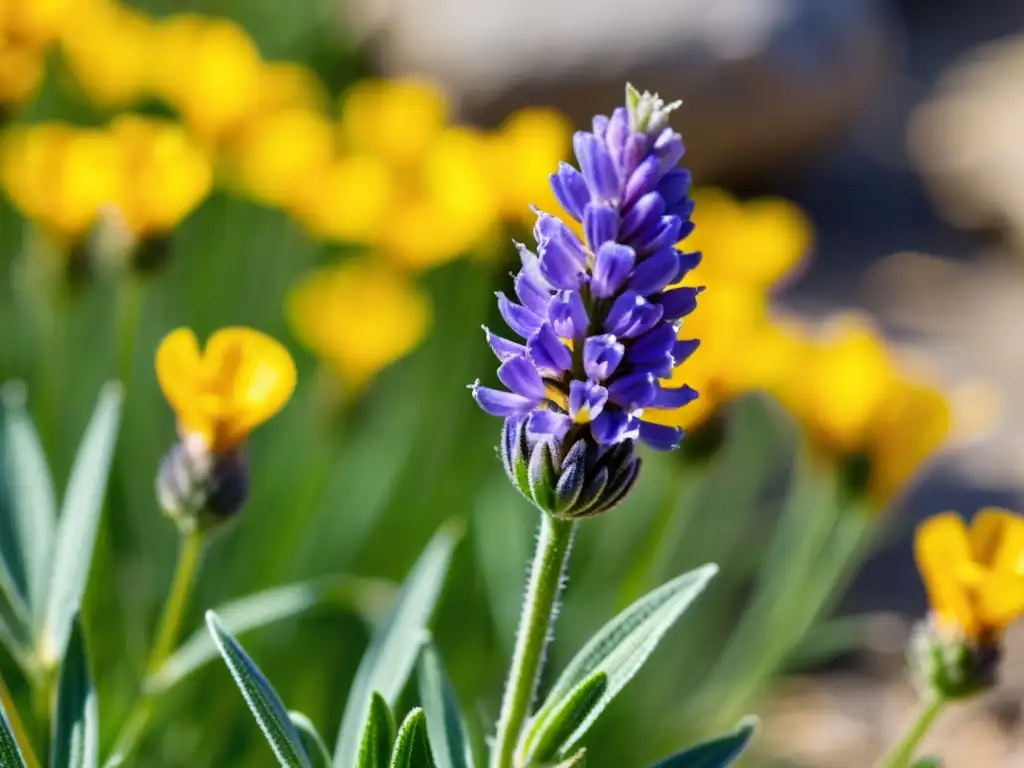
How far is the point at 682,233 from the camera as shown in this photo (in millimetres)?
747

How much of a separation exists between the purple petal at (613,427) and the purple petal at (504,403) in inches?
1.9

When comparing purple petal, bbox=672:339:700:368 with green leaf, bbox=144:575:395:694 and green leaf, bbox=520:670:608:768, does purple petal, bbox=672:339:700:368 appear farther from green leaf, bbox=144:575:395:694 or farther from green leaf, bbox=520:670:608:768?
green leaf, bbox=144:575:395:694

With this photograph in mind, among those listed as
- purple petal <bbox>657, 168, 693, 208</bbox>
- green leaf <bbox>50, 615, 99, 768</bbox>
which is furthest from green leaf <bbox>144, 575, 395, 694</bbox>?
purple petal <bbox>657, 168, 693, 208</bbox>

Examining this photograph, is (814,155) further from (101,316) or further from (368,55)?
(101,316)

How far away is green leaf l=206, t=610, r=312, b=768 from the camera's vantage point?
0.80 metres

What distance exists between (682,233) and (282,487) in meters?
1.40

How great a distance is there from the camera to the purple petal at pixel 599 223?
0.71 m

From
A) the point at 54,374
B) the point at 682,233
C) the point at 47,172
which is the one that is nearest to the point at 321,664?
the point at 54,374

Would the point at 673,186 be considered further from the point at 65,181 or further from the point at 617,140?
the point at 65,181

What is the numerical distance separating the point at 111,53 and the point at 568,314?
1792 millimetres

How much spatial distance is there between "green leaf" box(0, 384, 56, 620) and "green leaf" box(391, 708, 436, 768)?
0.48 metres

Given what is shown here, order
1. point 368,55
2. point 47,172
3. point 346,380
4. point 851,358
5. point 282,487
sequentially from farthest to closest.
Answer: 1. point 368,55
2. point 282,487
3. point 346,380
4. point 47,172
5. point 851,358

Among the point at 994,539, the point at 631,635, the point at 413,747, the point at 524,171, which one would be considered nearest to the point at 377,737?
the point at 413,747

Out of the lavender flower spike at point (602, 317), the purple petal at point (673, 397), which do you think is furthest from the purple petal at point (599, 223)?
the purple petal at point (673, 397)
